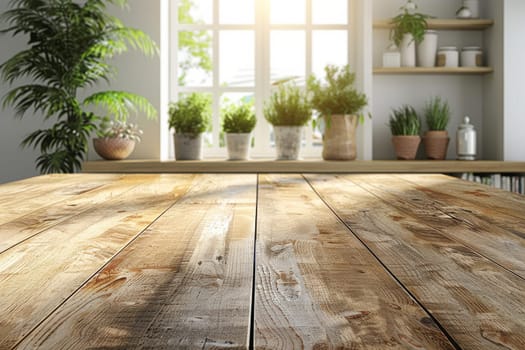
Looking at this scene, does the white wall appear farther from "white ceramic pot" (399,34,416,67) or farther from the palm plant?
the palm plant

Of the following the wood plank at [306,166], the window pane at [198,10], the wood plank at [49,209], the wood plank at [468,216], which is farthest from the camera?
the window pane at [198,10]

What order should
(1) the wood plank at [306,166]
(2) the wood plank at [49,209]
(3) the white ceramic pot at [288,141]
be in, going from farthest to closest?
(3) the white ceramic pot at [288,141], (1) the wood plank at [306,166], (2) the wood plank at [49,209]

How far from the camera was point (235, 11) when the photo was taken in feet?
14.7

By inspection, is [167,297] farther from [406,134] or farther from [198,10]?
[198,10]

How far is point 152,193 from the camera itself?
171cm

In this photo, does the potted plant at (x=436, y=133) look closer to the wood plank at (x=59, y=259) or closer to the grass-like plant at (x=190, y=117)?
the grass-like plant at (x=190, y=117)

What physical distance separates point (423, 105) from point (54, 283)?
13.1ft

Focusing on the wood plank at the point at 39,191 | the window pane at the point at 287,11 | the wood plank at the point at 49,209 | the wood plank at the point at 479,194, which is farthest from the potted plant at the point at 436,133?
the wood plank at the point at 49,209

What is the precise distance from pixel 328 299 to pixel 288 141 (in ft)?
11.1

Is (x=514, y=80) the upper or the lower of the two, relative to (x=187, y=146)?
upper

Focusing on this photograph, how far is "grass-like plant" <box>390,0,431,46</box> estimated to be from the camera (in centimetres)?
409

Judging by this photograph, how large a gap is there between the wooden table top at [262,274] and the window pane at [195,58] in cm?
309

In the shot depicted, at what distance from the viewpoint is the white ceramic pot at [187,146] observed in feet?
13.0

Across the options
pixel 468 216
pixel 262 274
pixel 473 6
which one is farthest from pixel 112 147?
pixel 262 274
